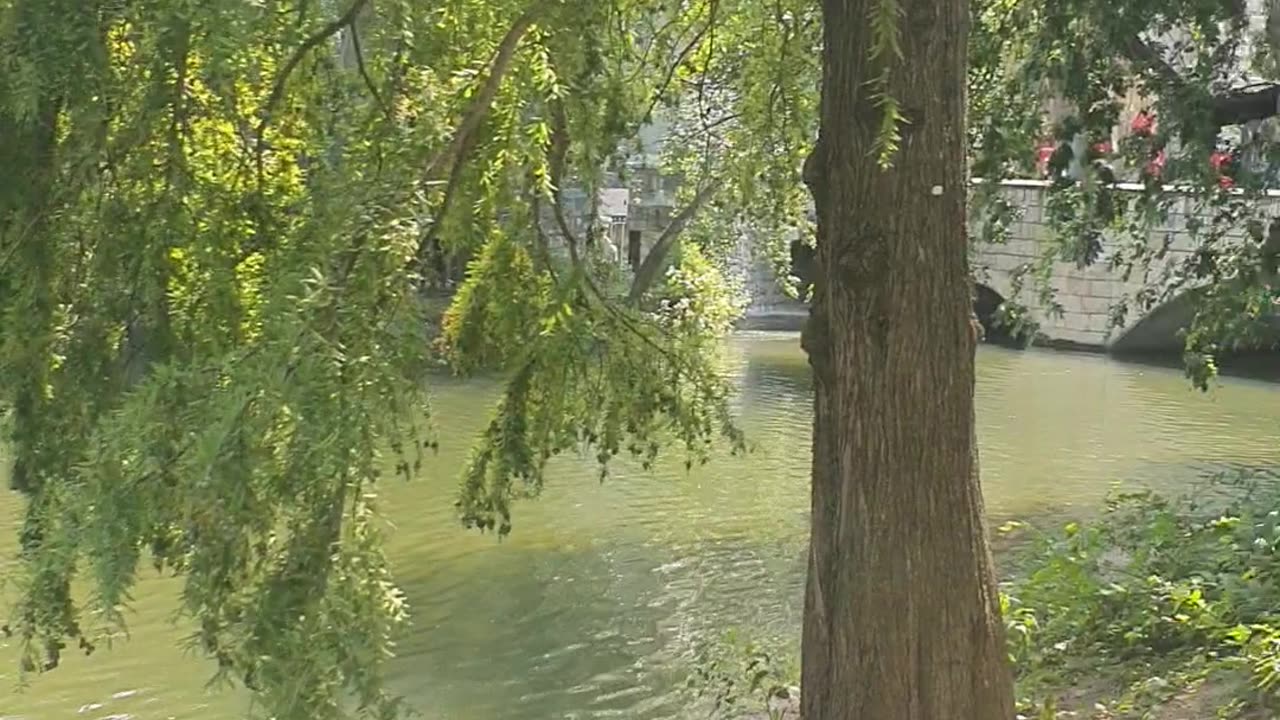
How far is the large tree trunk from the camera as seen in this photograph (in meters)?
2.79

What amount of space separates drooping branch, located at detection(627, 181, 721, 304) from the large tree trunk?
2.96ft

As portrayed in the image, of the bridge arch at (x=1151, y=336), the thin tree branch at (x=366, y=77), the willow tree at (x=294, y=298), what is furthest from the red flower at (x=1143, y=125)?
the bridge arch at (x=1151, y=336)

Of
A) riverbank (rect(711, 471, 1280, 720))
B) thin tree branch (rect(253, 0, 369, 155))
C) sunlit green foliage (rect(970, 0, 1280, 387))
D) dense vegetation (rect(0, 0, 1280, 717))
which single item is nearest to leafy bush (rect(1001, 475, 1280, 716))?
riverbank (rect(711, 471, 1280, 720))

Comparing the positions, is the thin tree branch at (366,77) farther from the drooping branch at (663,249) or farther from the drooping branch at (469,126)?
the drooping branch at (663,249)

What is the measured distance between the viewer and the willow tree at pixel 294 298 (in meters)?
2.17

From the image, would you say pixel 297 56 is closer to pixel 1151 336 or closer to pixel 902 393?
pixel 902 393

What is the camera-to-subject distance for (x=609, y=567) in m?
7.27

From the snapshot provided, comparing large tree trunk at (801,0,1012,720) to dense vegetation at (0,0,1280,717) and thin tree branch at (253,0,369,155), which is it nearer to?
dense vegetation at (0,0,1280,717)

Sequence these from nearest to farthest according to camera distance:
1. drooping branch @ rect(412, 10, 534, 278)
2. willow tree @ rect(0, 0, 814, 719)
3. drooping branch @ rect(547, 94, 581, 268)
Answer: willow tree @ rect(0, 0, 814, 719) < drooping branch @ rect(412, 10, 534, 278) < drooping branch @ rect(547, 94, 581, 268)

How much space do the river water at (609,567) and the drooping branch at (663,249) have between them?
0.59 metres

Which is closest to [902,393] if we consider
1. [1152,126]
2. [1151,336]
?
[1152,126]

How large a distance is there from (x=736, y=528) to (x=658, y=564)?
0.85 m

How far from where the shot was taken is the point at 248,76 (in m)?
2.79

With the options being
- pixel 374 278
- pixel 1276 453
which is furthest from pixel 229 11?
Answer: pixel 1276 453
